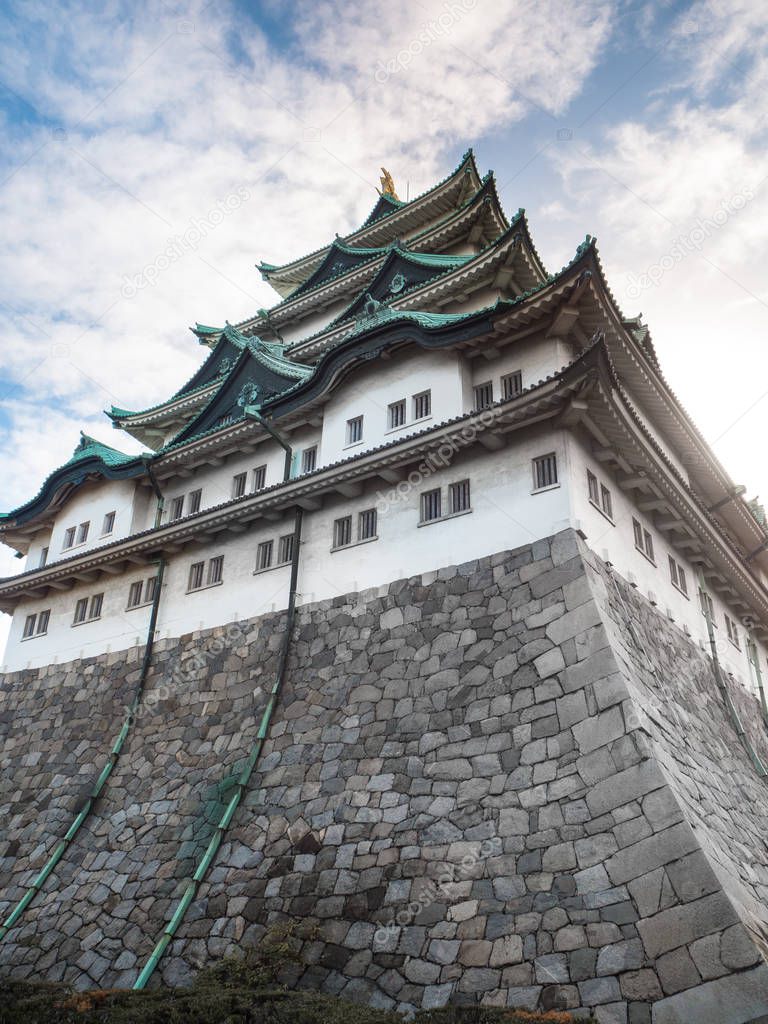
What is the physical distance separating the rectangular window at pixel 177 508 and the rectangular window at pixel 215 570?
376 centimetres

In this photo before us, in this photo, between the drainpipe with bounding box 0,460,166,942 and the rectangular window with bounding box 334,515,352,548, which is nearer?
the drainpipe with bounding box 0,460,166,942

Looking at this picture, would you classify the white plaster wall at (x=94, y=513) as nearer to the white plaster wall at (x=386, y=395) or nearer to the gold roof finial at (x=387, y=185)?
the white plaster wall at (x=386, y=395)

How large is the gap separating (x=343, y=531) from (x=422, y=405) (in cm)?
367

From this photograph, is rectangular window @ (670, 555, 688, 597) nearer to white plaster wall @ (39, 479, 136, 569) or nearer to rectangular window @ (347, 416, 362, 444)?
rectangular window @ (347, 416, 362, 444)

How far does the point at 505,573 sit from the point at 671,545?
6503mm

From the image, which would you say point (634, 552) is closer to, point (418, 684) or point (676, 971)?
point (418, 684)

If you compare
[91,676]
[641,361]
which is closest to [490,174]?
[641,361]

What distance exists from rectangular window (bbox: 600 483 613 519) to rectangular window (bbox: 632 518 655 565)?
128 centimetres

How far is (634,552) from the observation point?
55.5 ft

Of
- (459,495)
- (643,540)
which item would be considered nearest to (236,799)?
(459,495)

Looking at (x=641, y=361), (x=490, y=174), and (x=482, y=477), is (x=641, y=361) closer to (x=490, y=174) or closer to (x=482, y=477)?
(x=482, y=477)

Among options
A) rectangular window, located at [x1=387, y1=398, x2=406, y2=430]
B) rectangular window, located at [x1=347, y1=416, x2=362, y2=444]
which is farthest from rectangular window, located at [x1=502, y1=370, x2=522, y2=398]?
rectangular window, located at [x1=347, y1=416, x2=362, y2=444]

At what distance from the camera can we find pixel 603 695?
1229 cm

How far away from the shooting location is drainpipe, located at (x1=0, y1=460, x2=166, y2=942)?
16.2 meters
